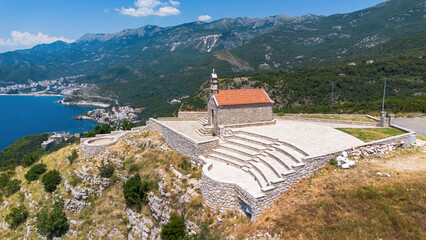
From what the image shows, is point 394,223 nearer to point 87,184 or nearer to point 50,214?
point 87,184

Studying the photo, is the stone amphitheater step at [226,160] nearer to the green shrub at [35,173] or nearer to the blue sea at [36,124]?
the green shrub at [35,173]

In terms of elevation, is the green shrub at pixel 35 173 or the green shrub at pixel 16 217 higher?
the green shrub at pixel 35 173

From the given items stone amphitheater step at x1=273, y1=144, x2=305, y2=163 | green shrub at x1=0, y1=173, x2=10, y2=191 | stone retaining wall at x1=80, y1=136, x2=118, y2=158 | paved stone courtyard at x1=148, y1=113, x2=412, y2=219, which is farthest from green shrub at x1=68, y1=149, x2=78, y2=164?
stone amphitheater step at x1=273, y1=144, x2=305, y2=163

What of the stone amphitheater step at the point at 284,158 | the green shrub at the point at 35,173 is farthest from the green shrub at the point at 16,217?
the stone amphitheater step at the point at 284,158

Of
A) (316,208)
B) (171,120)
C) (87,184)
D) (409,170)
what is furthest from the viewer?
(171,120)

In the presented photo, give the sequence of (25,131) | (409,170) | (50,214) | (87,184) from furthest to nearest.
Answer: (25,131) < (87,184) < (50,214) < (409,170)

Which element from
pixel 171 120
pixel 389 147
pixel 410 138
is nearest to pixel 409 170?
pixel 389 147
